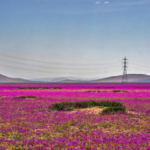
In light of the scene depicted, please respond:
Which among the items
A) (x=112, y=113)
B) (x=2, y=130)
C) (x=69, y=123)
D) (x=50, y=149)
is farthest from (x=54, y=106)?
(x=50, y=149)

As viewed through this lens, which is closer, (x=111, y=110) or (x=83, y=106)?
(x=111, y=110)

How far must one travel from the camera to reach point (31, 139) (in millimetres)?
9703

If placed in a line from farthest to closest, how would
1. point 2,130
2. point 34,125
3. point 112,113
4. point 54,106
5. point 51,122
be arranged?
point 54,106 → point 112,113 → point 51,122 → point 34,125 → point 2,130

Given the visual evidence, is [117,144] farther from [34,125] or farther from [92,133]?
[34,125]

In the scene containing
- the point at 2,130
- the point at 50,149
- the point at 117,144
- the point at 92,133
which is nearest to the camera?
the point at 50,149

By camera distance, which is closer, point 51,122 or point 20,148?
point 20,148

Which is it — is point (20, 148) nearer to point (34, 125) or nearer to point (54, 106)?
point (34, 125)

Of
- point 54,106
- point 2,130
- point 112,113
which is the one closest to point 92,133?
point 2,130

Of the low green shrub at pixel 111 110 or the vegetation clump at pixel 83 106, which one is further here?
the vegetation clump at pixel 83 106

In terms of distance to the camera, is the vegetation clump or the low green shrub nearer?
the low green shrub

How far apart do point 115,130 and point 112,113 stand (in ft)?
18.3

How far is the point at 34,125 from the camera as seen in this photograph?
1270cm

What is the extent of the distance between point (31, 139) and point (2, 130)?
249 centimetres

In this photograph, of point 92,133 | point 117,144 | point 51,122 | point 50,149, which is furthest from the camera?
point 51,122
